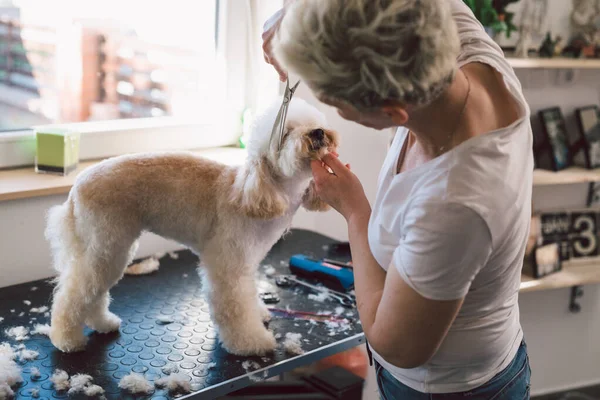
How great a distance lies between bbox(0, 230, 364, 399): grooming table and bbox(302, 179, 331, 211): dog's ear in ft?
0.85

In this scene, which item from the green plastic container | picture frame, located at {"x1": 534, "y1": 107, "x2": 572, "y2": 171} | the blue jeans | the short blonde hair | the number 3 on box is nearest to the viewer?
the short blonde hair

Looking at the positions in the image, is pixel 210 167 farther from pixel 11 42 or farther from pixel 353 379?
pixel 353 379

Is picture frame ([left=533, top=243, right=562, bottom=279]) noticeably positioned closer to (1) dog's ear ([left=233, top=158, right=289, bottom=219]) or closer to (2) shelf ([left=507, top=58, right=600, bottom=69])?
(2) shelf ([left=507, top=58, right=600, bottom=69])

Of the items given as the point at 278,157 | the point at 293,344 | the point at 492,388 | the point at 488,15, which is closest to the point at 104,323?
the point at 293,344

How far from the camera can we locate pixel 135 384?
3.62 feet

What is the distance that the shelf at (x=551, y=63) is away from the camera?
1.99 metres

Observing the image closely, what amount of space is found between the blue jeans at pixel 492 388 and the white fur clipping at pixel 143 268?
0.76 metres

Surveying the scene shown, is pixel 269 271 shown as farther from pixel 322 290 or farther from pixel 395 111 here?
pixel 395 111

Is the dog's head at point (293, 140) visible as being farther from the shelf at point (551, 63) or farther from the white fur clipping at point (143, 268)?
the shelf at point (551, 63)

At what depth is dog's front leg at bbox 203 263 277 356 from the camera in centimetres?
124

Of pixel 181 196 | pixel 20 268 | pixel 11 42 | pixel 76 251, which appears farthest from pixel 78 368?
pixel 11 42

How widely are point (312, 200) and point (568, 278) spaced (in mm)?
1372

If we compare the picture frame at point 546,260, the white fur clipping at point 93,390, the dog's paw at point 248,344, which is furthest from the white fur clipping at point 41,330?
the picture frame at point 546,260

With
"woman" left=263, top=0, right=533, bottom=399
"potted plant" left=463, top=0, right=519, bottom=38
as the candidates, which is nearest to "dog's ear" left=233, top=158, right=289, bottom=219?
"woman" left=263, top=0, right=533, bottom=399
